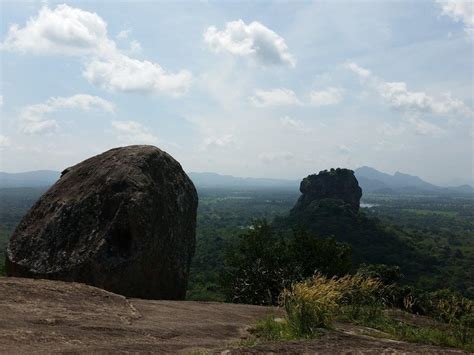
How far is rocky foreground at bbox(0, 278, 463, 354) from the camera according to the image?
693cm

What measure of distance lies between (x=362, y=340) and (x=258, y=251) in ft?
52.9

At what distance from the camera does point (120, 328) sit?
8133 mm

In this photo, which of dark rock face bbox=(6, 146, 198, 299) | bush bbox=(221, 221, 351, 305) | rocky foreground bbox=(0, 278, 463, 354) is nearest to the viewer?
rocky foreground bbox=(0, 278, 463, 354)

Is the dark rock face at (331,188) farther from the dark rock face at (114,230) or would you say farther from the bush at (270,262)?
the dark rock face at (114,230)

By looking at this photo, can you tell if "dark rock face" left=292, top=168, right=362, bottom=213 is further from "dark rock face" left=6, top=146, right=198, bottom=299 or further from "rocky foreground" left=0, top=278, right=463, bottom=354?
"rocky foreground" left=0, top=278, right=463, bottom=354

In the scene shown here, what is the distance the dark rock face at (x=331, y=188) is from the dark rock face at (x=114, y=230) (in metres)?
117

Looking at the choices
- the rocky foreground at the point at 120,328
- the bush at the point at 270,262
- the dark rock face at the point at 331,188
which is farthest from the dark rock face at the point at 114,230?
the dark rock face at the point at 331,188

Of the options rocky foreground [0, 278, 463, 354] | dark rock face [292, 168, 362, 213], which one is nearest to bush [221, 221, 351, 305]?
rocky foreground [0, 278, 463, 354]

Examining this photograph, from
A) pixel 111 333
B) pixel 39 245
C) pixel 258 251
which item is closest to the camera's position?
pixel 111 333

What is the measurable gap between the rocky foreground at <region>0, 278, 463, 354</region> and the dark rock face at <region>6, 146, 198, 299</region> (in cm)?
303

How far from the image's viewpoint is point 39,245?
14766mm

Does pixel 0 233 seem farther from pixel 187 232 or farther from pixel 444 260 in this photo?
pixel 187 232

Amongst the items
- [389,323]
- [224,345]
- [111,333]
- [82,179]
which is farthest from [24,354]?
[82,179]

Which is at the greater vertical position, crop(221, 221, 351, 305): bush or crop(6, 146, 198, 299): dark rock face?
crop(6, 146, 198, 299): dark rock face
